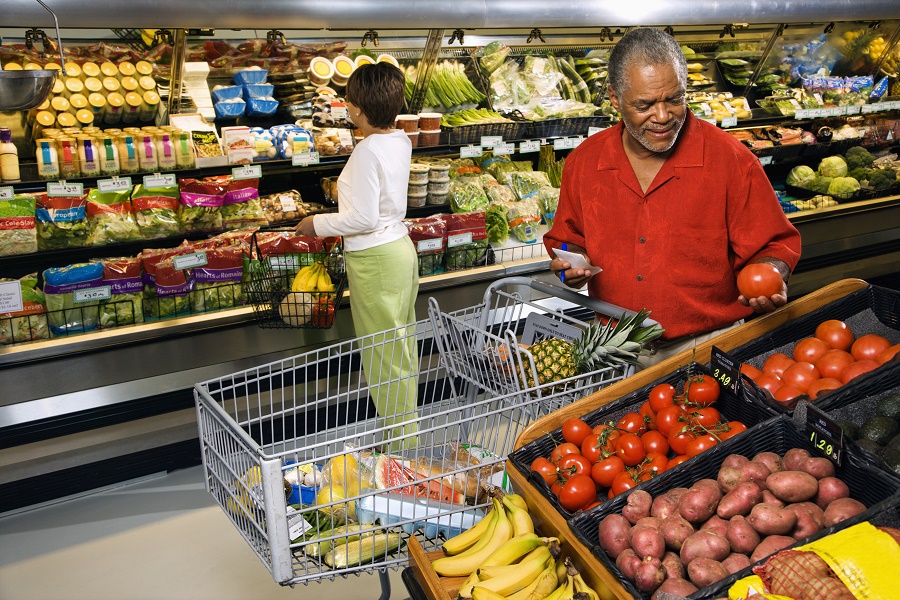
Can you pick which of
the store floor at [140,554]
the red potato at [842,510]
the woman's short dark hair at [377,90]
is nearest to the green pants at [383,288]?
the woman's short dark hair at [377,90]

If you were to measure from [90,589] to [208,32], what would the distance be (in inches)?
101

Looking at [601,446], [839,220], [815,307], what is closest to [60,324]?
[601,446]

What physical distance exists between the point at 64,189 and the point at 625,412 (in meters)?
2.71

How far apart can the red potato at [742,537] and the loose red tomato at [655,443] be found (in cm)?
39

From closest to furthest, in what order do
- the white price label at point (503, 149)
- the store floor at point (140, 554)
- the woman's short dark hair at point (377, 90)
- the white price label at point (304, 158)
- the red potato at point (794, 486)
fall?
the red potato at point (794, 486)
the store floor at point (140, 554)
the woman's short dark hair at point (377, 90)
the white price label at point (304, 158)
the white price label at point (503, 149)

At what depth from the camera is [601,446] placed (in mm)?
1962

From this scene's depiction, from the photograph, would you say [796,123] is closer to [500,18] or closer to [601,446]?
[500,18]

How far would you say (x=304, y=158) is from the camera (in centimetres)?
407

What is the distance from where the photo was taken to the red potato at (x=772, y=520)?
156cm

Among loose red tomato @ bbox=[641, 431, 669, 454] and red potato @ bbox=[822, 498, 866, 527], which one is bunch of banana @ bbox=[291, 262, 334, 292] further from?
red potato @ bbox=[822, 498, 866, 527]

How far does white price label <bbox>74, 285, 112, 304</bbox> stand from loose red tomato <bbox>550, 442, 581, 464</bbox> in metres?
2.51

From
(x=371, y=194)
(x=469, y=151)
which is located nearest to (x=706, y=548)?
(x=371, y=194)

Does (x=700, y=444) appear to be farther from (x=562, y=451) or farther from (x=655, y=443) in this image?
(x=562, y=451)

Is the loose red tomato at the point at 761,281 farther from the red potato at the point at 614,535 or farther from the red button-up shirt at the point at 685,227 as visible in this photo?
the red potato at the point at 614,535
